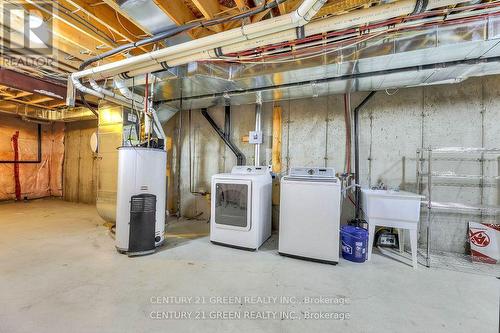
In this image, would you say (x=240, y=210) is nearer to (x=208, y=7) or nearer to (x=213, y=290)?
(x=213, y=290)

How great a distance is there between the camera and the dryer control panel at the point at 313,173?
2732mm

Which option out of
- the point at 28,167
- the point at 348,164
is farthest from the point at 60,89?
the point at 348,164

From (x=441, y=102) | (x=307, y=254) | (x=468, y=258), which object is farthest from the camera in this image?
(x=441, y=102)

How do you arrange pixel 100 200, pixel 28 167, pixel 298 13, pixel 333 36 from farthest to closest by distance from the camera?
pixel 28 167 < pixel 100 200 < pixel 333 36 < pixel 298 13

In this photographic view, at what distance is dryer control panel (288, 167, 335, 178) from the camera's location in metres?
2.73

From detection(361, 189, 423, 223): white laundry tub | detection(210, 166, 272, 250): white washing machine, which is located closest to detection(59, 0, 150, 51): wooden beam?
detection(210, 166, 272, 250): white washing machine

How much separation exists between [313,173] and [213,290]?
1.79 meters

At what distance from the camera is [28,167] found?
614cm

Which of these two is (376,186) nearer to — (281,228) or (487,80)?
(281,228)

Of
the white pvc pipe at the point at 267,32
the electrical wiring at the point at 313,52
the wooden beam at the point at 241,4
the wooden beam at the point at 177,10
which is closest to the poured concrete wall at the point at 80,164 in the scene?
the white pvc pipe at the point at 267,32

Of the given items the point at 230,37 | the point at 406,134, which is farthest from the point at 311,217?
the point at 230,37

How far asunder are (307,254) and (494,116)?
3023mm

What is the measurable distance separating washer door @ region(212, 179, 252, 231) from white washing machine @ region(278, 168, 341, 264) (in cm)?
47

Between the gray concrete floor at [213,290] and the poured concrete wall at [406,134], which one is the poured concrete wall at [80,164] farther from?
the poured concrete wall at [406,134]
